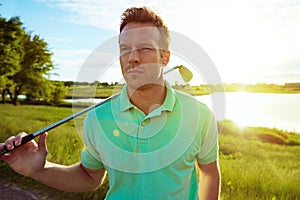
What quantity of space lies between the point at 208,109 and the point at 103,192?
9.61 ft

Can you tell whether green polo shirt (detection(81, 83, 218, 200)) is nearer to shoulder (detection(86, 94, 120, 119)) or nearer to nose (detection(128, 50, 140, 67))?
shoulder (detection(86, 94, 120, 119))

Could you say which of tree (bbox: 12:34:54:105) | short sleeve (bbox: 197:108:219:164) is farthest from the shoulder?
tree (bbox: 12:34:54:105)

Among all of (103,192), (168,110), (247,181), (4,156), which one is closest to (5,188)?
(103,192)

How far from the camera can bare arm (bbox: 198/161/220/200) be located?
77.8 inches

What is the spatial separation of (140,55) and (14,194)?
157 inches

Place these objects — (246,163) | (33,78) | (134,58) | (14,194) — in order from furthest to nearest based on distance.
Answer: (33,78), (14,194), (246,163), (134,58)

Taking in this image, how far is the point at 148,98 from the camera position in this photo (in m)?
1.99

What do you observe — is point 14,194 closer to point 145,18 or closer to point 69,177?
point 69,177

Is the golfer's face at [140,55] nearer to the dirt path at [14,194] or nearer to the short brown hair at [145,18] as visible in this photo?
the short brown hair at [145,18]

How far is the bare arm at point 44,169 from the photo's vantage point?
191 cm

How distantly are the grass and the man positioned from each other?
0.34 m

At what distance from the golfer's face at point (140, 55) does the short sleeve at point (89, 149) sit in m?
0.32

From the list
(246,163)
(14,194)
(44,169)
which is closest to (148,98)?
(44,169)

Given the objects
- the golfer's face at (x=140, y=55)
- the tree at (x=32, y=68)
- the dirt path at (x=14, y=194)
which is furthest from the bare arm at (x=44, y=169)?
the tree at (x=32, y=68)
